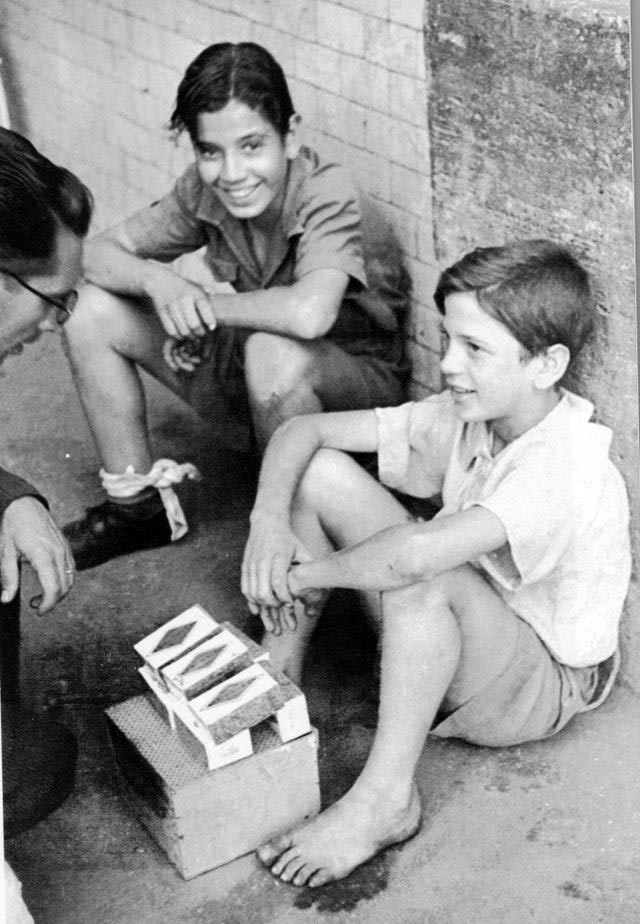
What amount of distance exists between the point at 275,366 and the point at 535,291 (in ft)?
1.08

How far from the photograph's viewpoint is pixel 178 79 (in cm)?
141

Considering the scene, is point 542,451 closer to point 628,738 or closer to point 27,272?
point 628,738

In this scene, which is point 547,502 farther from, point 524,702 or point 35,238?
point 35,238

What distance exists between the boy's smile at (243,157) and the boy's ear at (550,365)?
36 centimetres

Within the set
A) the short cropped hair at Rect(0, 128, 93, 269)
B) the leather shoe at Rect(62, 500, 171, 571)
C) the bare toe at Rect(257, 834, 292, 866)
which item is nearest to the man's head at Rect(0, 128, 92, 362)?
the short cropped hair at Rect(0, 128, 93, 269)

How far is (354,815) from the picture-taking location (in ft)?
4.51

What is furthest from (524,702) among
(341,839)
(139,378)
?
(139,378)

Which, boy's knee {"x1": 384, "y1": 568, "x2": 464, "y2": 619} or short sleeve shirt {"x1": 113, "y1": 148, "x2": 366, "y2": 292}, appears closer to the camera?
Answer: boy's knee {"x1": 384, "y1": 568, "x2": 464, "y2": 619}

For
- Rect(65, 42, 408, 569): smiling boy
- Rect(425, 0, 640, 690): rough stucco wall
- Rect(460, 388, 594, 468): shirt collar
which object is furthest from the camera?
Rect(65, 42, 408, 569): smiling boy

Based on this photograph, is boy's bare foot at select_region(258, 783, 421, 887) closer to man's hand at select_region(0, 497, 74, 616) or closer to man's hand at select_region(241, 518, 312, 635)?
man's hand at select_region(241, 518, 312, 635)

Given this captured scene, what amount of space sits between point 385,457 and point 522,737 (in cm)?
35

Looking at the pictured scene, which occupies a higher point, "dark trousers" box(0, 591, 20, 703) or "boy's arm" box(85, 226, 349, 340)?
"boy's arm" box(85, 226, 349, 340)

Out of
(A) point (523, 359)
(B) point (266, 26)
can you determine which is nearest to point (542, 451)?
(A) point (523, 359)

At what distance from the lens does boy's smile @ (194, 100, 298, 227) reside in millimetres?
1421
